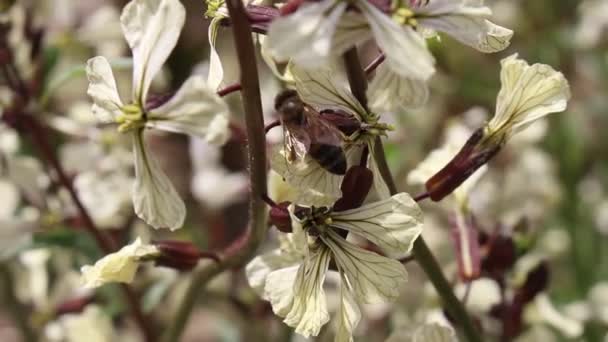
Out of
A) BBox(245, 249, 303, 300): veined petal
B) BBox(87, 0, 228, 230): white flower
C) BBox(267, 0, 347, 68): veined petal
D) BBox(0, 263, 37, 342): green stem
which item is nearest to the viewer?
BBox(267, 0, 347, 68): veined petal

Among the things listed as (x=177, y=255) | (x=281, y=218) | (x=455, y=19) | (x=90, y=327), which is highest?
(x=455, y=19)

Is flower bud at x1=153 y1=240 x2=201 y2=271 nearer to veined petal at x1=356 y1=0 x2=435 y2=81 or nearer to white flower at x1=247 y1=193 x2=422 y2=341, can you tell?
white flower at x1=247 y1=193 x2=422 y2=341

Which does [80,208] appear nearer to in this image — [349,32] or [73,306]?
[73,306]

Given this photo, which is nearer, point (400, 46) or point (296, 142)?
point (400, 46)

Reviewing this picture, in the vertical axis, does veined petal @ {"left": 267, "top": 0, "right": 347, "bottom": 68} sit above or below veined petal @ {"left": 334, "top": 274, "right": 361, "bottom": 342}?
above

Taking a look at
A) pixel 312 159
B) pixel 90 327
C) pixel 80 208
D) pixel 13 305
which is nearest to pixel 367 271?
pixel 312 159

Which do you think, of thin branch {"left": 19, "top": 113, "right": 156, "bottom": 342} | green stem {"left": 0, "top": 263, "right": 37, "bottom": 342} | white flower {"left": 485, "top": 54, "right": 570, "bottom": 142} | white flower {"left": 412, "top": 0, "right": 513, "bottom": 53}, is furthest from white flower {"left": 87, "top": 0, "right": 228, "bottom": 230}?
green stem {"left": 0, "top": 263, "right": 37, "bottom": 342}

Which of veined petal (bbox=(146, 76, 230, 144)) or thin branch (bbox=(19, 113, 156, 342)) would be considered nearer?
veined petal (bbox=(146, 76, 230, 144))
